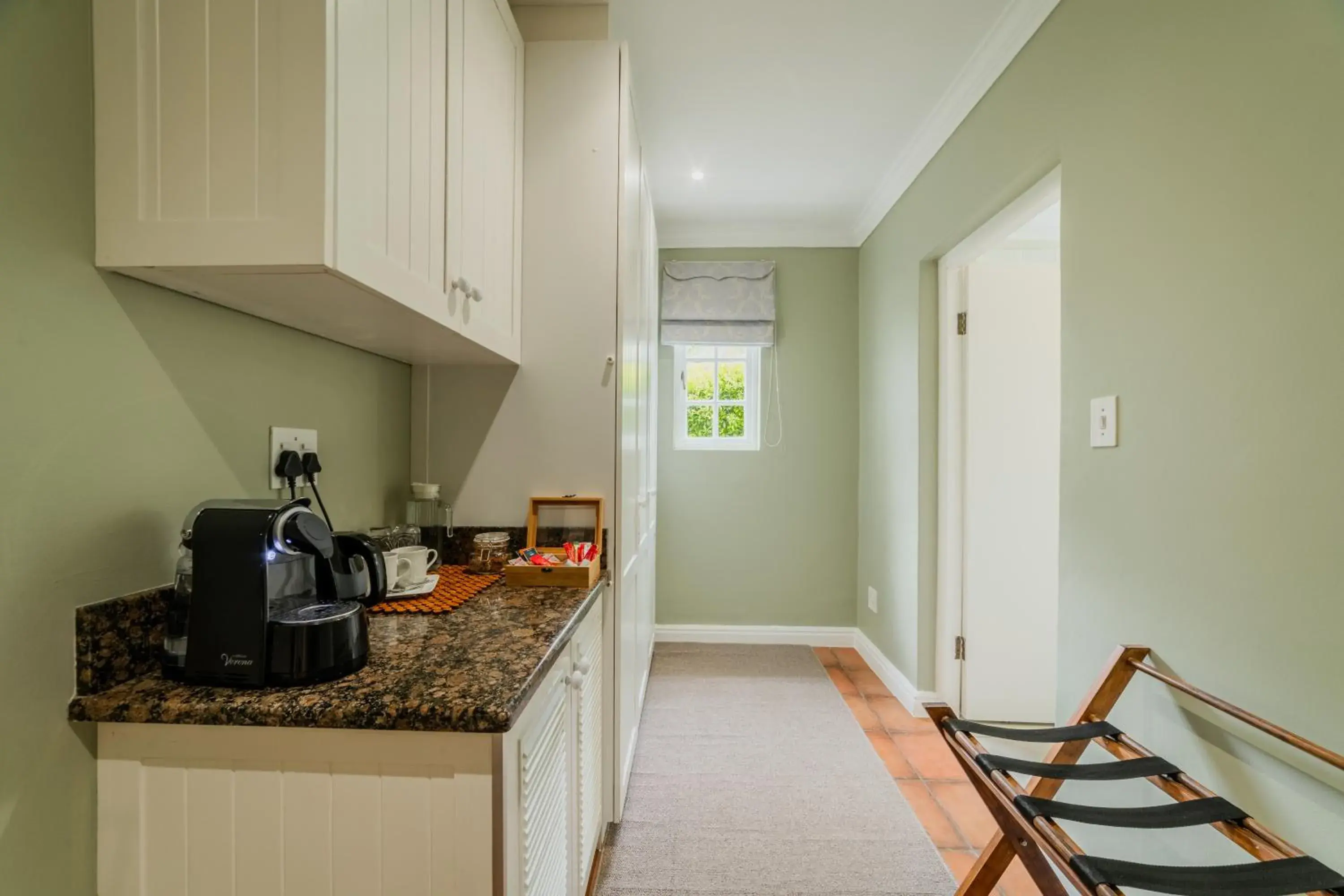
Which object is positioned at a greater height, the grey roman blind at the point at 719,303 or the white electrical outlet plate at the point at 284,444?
the grey roman blind at the point at 719,303

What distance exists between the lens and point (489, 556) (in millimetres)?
1530

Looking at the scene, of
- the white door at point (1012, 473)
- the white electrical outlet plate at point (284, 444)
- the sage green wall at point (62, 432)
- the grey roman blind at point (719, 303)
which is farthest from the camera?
the grey roman blind at point (719, 303)

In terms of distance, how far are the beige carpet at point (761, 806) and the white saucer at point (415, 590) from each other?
952 mm

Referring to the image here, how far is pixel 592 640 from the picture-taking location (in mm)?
1422

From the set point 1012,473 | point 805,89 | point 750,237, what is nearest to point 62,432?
point 805,89

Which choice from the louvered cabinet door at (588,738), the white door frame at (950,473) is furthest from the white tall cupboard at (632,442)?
the white door frame at (950,473)

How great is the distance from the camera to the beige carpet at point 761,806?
1.55m

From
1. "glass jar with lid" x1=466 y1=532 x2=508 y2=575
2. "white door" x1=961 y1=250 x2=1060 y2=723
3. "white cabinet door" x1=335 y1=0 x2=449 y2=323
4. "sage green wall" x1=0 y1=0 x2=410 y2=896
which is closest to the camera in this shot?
"sage green wall" x1=0 y1=0 x2=410 y2=896

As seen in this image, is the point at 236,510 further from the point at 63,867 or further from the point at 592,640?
the point at 592,640

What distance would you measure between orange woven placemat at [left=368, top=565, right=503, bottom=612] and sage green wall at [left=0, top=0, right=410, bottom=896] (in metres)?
0.40

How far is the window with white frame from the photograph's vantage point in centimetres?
339

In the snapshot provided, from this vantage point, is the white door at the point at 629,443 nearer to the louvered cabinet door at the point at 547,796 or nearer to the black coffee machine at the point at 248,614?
the louvered cabinet door at the point at 547,796

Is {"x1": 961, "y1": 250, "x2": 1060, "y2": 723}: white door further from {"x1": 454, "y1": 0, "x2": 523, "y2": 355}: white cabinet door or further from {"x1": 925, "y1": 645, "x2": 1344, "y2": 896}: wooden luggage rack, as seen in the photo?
{"x1": 454, "y1": 0, "x2": 523, "y2": 355}: white cabinet door

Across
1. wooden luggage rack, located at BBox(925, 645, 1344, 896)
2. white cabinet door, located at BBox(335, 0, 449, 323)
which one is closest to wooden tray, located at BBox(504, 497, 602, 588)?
white cabinet door, located at BBox(335, 0, 449, 323)
